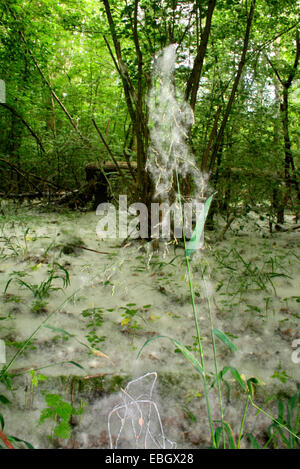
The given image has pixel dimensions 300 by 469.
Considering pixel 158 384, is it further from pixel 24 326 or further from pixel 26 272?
pixel 26 272

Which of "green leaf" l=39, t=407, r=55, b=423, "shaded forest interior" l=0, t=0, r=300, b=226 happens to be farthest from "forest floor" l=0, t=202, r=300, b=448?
"shaded forest interior" l=0, t=0, r=300, b=226

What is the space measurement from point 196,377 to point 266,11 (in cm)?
332

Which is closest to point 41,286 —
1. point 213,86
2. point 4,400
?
point 4,400

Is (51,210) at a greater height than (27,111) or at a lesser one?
lesser

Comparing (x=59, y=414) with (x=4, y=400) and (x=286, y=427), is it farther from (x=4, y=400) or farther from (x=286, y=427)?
(x=286, y=427)

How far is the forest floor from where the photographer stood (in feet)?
3.28

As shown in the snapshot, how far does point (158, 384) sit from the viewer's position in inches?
45.2

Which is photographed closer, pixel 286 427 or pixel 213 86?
pixel 286 427

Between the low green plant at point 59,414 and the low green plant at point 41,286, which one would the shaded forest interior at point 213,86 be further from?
the low green plant at point 59,414

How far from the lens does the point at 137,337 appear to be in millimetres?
1446

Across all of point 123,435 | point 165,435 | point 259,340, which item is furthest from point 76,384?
point 259,340

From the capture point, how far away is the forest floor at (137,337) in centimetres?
100

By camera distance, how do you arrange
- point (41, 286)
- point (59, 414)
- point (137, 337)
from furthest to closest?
1. point (41, 286)
2. point (137, 337)
3. point (59, 414)
